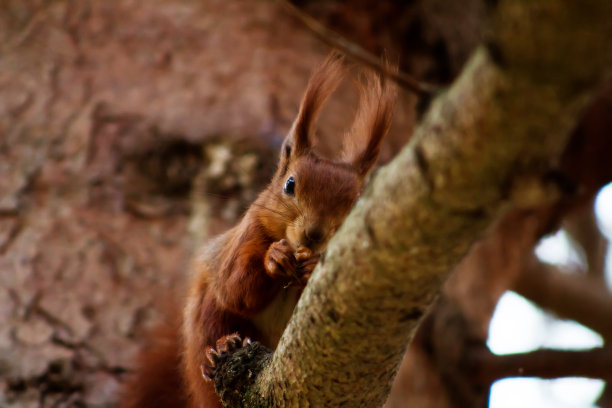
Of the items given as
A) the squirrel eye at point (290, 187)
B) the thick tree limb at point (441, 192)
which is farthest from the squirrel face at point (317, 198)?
the thick tree limb at point (441, 192)

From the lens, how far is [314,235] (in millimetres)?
1436

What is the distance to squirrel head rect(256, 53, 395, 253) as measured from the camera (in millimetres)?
1496

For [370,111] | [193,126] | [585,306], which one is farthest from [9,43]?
[585,306]

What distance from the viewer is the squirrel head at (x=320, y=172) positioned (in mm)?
1496

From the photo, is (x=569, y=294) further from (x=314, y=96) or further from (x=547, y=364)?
(x=314, y=96)

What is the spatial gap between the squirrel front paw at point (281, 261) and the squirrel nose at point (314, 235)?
0.05 metres

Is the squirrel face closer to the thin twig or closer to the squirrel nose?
the squirrel nose

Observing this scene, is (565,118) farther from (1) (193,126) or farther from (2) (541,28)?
(1) (193,126)

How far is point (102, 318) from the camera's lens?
5.79 feet

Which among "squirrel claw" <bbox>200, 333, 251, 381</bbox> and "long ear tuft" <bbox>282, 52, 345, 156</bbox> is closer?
"squirrel claw" <bbox>200, 333, 251, 381</bbox>

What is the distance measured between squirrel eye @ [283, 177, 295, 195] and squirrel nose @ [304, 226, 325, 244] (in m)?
0.20

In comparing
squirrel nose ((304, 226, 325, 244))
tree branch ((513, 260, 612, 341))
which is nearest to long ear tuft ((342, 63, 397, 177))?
squirrel nose ((304, 226, 325, 244))

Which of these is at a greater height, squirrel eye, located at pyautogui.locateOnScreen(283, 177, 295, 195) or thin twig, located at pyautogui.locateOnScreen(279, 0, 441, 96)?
thin twig, located at pyautogui.locateOnScreen(279, 0, 441, 96)

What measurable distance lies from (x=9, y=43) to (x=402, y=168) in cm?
185
